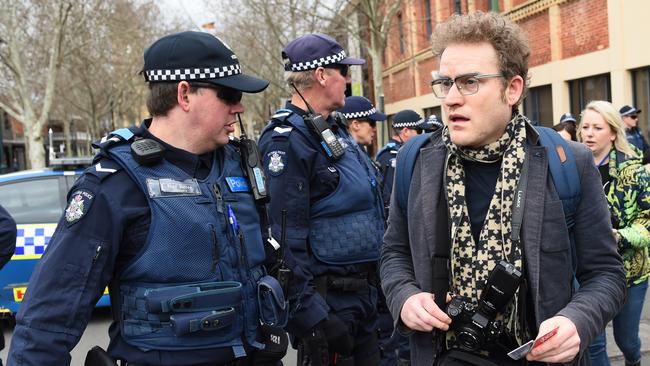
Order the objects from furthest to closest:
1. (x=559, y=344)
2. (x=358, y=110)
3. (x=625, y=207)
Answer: (x=358, y=110) < (x=625, y=207) < (x=559, y=344)

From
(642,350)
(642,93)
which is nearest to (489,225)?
(642,350)

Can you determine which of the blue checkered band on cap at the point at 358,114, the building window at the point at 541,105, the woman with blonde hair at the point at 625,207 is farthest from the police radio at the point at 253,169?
the building window at the point at 541,105

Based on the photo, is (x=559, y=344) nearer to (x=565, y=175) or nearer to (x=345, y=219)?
(x=565, y=175)

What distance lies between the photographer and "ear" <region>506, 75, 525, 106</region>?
7.02ft

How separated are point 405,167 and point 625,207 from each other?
238 cm

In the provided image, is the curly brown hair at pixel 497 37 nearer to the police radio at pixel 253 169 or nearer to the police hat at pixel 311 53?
the police radio at pixel 253 169

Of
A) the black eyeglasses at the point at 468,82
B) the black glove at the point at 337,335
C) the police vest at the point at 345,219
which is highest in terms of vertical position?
the black eyeglasses at the point at 468,82

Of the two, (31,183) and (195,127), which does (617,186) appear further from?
(31,183)

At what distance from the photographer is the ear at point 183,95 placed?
240cm

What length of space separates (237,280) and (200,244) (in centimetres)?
22

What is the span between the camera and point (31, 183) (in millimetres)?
7410

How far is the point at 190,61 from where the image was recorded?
→ 7.84 feet

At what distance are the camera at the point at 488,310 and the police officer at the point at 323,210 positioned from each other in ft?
3.63

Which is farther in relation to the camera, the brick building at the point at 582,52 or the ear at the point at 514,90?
the brick building at the point at 582,52
